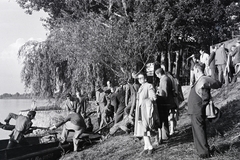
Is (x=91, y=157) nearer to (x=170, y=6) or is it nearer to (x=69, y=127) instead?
(x=69, y=127)

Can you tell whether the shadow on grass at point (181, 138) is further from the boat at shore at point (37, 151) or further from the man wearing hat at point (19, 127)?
the man wearing hat at point (19, 127)

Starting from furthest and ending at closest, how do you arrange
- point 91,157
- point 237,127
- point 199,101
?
point 91,157 → point 237,127 → point 199,101

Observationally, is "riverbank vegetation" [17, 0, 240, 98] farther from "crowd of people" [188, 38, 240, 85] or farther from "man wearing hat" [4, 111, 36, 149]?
"man wearing hat" [4, 111, 36, 149]

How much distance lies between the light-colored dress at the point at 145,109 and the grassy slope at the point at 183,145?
0.65 meters

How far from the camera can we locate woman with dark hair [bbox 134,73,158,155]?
6.89 metres

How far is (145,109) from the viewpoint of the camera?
6.97 m

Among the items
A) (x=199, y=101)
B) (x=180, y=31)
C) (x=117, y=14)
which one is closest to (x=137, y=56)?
(x=180, y=31)

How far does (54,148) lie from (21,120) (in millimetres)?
1383

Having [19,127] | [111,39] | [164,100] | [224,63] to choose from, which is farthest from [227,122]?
[111,39]

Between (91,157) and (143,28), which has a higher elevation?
(143,28)

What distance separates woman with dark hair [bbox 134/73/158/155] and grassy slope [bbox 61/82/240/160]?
47 centimetres

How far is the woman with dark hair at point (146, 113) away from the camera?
689 centimetres

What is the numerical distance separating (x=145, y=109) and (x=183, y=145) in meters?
1.35

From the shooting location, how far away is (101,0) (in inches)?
968
